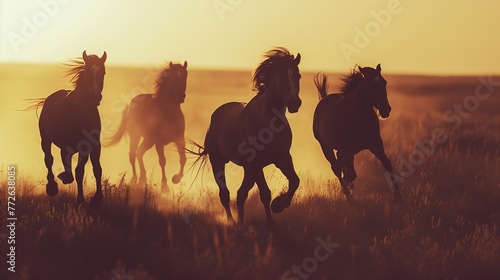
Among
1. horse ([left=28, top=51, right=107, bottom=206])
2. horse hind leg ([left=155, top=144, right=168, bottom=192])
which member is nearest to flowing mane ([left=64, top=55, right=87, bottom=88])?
horse ([left=28, top=51, right=107, bottom=206])

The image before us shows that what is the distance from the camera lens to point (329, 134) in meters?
11.7

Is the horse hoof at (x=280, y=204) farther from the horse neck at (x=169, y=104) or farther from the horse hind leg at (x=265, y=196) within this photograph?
the horse neck at (x=169, y=104)

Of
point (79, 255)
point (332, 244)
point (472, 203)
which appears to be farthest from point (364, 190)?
point (79, 255)

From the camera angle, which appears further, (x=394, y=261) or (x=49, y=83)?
(x=49, y=83)

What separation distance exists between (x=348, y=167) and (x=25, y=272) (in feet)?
17.3

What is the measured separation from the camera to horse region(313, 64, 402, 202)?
10.8 metres

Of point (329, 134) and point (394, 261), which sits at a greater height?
point (329, 134)

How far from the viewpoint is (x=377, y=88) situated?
10.8 m

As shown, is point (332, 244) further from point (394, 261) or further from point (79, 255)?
point (79, 255)

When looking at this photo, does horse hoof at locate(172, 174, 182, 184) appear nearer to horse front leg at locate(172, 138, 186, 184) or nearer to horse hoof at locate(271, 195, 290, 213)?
horse front leg at locate(172, 138, 186, 184)

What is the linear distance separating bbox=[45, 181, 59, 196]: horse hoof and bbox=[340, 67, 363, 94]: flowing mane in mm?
5046

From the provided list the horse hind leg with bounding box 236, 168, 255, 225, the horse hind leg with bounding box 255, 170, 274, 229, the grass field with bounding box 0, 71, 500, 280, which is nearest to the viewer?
the grass field with bounding box 0, 71, 500, 280

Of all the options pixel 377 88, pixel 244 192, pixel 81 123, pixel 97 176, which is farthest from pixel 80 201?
pixel 377 88

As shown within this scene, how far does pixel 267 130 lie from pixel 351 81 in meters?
→ 3.06
